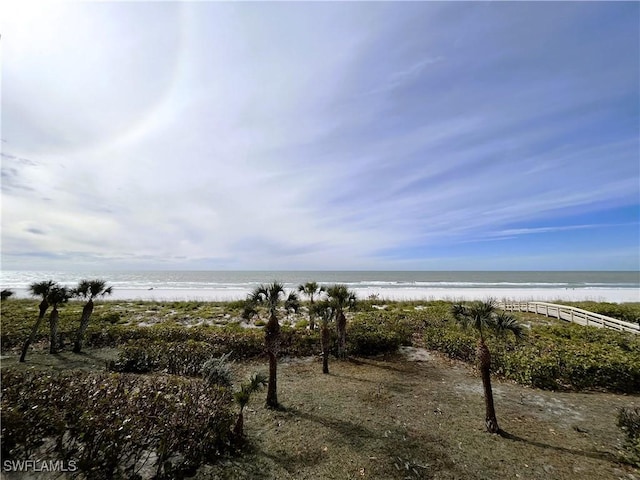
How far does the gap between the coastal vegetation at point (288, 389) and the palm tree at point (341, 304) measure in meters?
0.14

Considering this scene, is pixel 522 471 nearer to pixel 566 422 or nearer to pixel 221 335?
pixel 566 422

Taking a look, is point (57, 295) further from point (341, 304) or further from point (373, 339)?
point (373, 339)

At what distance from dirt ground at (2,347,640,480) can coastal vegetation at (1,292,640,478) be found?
6 cm

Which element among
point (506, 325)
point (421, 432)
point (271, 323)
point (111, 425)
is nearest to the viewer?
point (111, 425)

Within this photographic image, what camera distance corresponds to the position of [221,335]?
15984 millimetres

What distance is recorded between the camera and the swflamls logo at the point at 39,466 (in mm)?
4578

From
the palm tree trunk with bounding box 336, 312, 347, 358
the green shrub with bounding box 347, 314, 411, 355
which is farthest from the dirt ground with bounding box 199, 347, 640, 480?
the green shrub with bounding box 347, 314, 411, 355

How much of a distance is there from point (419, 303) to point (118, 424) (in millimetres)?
30970

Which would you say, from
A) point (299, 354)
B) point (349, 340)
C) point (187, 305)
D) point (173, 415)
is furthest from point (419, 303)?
point (173, 415)

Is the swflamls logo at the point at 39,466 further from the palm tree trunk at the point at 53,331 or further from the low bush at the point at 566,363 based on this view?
the low bush at the point at 566,363

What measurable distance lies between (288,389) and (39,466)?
7.84 meters

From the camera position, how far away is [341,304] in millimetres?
14477

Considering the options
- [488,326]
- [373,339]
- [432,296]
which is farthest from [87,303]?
[432,296]

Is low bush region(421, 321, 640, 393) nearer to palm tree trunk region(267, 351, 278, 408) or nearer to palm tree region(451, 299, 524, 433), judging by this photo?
palm tree region(451, 299, 524, 433)
